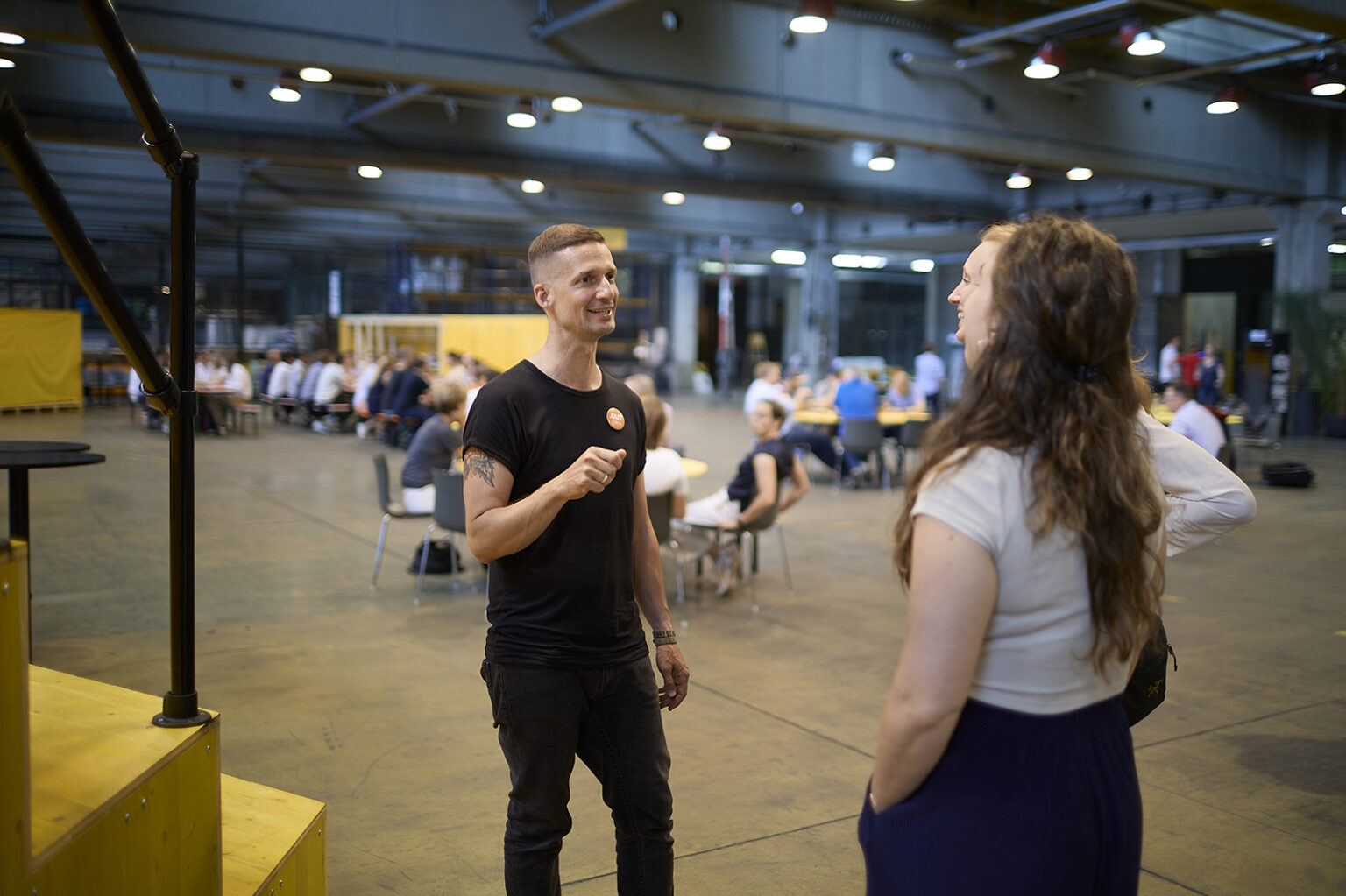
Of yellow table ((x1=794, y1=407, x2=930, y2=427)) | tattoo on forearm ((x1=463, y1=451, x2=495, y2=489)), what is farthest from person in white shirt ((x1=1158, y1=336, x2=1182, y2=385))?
tattoo on forearm ((x1=463, y1=451, x2=495, y2=489))

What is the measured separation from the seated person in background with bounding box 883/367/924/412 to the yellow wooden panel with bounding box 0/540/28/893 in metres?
11.7

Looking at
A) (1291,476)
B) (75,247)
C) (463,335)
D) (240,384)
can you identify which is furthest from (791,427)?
(463,335)

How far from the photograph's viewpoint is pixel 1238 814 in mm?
3361

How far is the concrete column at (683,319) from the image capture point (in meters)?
Result: 29.7

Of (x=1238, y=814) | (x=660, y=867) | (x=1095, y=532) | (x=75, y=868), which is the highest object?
(x=1095, y=532)

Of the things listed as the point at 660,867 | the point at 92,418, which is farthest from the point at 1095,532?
the point at 92,418

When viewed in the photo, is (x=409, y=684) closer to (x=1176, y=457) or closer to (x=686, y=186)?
(x=1176, y=457)

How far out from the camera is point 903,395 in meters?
12.7

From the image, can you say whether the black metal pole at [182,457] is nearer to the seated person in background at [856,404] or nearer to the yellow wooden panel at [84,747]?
the yellow wooden panel at [84,747]

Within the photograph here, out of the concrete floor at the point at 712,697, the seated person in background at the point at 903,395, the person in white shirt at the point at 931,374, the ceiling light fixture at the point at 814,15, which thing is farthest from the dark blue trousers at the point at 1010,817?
the person in white shirt at the point at 931,374

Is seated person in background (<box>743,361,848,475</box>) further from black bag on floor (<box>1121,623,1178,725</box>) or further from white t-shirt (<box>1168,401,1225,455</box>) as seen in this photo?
black bag on floor (<box>1121,623,1178,725</box>)

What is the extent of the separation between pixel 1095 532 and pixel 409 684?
12.4 ft

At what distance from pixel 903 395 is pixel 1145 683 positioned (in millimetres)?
11272

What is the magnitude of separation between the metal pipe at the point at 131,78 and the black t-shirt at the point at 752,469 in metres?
4.65
